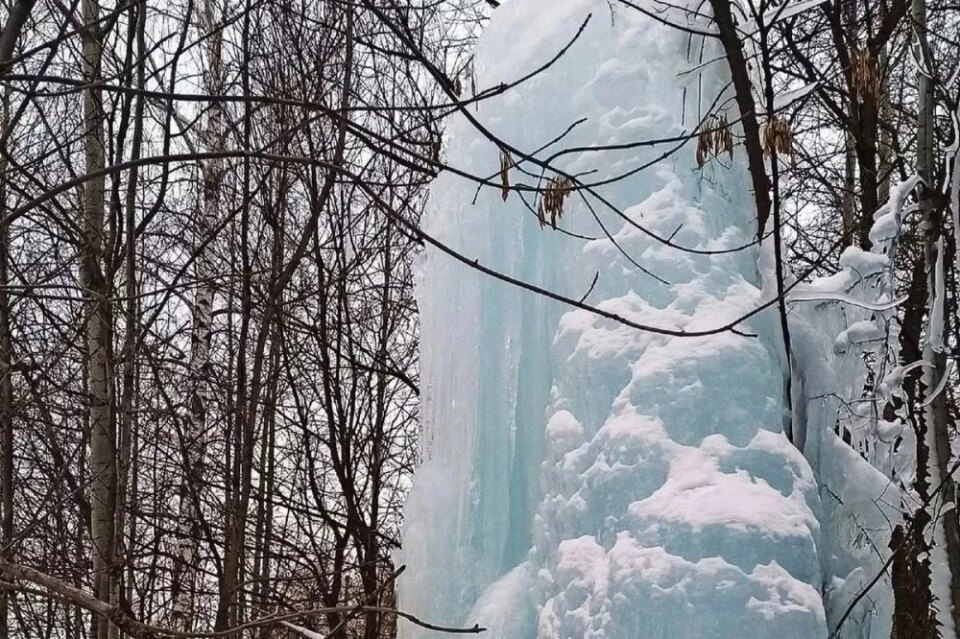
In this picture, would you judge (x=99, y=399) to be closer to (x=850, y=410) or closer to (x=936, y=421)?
(x=850, y=410)

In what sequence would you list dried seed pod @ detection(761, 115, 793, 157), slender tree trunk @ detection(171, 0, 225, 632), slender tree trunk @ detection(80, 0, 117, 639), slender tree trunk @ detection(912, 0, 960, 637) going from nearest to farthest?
dried seed pod @ detection(761, 115, 793, 157) < slender tree trunk @ detection(80, 0, 117, 639) < slender tree trunk @ detection(912, 0, 960, 637) < slender tree trunk @ detection(171, 0, 225, 632)

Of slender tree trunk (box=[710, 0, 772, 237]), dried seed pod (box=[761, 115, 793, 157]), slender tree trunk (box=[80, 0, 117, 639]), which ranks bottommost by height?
slender tree trunk (box=[80, 0, 117, 639])

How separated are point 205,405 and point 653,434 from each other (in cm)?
329

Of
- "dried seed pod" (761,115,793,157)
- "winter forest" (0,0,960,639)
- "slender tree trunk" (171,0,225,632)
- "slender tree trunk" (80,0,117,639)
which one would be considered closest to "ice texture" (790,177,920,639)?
"winter forest" (0,0,960,639)

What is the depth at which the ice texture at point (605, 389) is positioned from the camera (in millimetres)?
2666

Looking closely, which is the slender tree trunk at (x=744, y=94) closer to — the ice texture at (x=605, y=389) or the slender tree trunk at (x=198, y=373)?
the ice texture at (x=605, y=389)

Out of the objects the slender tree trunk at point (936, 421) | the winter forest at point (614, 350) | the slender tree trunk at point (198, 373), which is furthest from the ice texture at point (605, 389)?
the slender tree trunk at point (198, 373)

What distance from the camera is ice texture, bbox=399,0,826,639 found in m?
2.67

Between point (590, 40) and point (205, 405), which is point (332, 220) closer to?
point (205, 405)

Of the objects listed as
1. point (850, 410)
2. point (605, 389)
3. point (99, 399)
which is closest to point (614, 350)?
point (605, 389)

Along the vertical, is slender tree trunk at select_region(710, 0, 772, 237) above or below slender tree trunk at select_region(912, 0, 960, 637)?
above

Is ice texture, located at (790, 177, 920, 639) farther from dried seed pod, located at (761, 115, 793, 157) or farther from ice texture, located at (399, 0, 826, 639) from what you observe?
dried seed pod, located at (761, 115, 793, 157)

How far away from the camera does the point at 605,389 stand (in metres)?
3.09

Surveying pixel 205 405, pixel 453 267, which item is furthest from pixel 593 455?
pixel 205 405
